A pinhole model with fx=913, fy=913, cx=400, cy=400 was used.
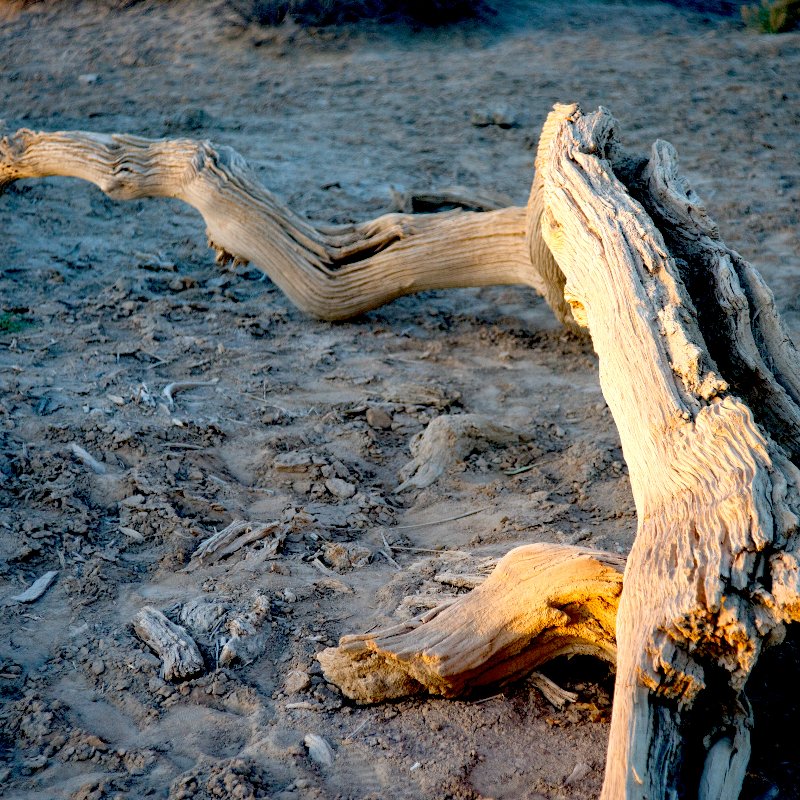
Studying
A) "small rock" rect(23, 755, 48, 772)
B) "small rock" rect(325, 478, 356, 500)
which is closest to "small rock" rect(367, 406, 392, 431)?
"small rock" rect(325, 478, 356, 500)

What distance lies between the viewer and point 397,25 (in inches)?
409

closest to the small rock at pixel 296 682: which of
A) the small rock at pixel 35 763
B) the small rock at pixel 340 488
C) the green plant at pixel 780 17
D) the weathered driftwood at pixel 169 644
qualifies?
the weathered driftwood at pixel 169 644

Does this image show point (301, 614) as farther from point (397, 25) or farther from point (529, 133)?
point (397, 25)

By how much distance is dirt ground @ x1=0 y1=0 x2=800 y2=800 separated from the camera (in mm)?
→ 2281

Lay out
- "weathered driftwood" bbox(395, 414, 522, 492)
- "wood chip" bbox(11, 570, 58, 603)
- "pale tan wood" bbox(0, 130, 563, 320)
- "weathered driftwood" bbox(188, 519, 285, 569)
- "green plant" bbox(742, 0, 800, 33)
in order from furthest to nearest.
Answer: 1. "green plant" bbox(742, 0, 800, 33)
2. "pale tan wood" bbox(0, 130, 563, 320)
3. "weathered driftwood" bbox(395, 414, 522, 492)
4. "weathered driftwood" bbox(188, 519, 285, 569)
5. "wood chip" bbox(11, 570, 58, 603)

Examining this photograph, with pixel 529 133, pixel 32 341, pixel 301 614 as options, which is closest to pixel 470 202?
pixel 529 133

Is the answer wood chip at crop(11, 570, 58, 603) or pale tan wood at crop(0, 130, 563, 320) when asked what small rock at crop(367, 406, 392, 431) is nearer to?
pale tan wood at crop(0, 130, 563, 320)

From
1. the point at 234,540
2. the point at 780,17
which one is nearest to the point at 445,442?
the point at 234,540

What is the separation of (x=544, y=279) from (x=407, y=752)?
3.12 meters

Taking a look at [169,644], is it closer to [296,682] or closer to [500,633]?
[296,682]

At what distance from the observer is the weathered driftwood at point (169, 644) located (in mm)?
2545

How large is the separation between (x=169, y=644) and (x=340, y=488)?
110 centimetres

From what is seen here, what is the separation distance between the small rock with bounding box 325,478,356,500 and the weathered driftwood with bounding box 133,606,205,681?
3.10 feet

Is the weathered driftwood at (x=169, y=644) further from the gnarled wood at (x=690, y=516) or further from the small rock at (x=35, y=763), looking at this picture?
the gnarled wood at (x=690, y=516)
